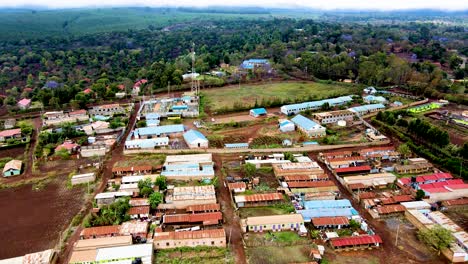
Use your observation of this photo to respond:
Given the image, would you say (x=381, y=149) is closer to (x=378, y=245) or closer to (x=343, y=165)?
(x=343, y=165)

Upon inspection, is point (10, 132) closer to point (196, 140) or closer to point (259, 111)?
point (196, 140)

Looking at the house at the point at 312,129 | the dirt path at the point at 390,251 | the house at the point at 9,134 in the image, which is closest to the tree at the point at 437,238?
the dirt path at the point at 390,251

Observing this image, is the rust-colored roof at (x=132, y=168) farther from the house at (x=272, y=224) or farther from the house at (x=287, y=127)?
the house at (x=287, y=127)

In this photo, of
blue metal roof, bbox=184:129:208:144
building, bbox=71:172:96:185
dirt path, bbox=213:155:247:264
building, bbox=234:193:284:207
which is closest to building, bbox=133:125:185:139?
blue metal roof, bbox=184:129:208:144

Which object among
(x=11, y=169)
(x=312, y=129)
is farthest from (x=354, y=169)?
(x=11, y=169)

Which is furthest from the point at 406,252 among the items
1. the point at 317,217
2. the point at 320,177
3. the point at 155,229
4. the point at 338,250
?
the point at 155,229

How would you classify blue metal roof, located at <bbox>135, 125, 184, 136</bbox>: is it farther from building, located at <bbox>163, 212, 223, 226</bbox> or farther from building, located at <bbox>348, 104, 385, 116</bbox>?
building, located at <bbox>348, 104, 385, 116</bbox>

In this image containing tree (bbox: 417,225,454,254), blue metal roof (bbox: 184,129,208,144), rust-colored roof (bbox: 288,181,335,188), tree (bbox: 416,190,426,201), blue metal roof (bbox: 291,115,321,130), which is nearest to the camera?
tree (bbox: 417,225,454,254)
